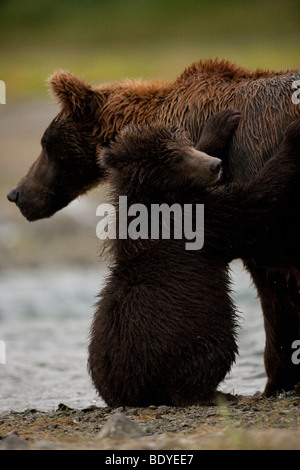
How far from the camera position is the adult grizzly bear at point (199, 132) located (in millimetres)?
6332

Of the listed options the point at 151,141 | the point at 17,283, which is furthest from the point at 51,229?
the point at 151,141

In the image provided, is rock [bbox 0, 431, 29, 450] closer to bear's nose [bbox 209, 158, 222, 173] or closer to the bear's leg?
bear's nose [bbox 209, 158, 222, 173]

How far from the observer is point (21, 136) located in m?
24.6

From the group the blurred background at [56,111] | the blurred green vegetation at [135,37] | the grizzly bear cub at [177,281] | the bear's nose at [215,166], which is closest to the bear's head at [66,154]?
the blurred background at [56,111]

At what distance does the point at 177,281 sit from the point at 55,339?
4576 millimetres

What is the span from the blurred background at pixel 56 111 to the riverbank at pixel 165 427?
784 millimetres

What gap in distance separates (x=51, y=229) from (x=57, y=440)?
36.2ft

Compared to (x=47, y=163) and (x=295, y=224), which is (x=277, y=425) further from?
(x=47, y=163)

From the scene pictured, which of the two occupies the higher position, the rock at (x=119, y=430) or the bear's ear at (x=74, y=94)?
the bear's ear at (x=74, y=94)

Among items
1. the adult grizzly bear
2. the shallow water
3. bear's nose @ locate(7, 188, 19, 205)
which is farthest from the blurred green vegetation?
the adult grizzly bear

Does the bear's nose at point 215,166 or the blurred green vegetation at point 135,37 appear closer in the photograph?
the bear's nose at point 215,166

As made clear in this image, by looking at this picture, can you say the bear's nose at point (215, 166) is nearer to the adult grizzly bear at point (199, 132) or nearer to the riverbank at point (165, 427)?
the adult grizzly bear at point (199, 132)

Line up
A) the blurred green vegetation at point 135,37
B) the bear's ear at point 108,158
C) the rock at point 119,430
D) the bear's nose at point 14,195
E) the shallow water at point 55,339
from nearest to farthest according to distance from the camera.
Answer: the rock at point 119,430 → the bear's ear at point 108,158 → the bear's nose at point 14,195 → the shallow water at point 55,339 → the blurred green vegetation at point 135,37

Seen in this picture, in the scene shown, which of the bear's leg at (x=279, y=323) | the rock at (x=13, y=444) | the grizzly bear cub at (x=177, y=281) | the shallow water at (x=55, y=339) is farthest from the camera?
the shallow water at (x=55, y=339)
